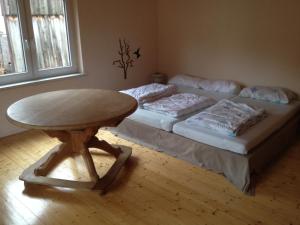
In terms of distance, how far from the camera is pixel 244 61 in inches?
149

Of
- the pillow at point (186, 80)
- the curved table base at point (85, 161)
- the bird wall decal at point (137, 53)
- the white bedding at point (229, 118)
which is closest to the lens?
the curved table base at point (85, 161)

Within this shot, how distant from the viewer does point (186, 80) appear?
4.16 m

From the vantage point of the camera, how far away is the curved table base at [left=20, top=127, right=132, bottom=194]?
7.51 ft

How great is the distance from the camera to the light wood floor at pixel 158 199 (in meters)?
1.99

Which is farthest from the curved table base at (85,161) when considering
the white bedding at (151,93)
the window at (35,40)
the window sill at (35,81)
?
→ the window at (35,40)

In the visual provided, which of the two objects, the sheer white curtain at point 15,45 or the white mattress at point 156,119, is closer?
the white mattress at point 156,119

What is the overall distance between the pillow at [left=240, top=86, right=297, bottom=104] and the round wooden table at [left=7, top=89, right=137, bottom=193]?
1.72m

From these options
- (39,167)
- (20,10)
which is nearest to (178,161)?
(39,167)

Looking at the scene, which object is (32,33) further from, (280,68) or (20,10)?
(280,68)

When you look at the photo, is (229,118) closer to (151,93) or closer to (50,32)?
(151,93)

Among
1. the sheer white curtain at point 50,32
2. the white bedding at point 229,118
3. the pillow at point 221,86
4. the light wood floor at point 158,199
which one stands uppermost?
the sheer white curtain at point 50,32

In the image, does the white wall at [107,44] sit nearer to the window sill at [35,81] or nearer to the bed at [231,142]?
the window sill at [35,81]

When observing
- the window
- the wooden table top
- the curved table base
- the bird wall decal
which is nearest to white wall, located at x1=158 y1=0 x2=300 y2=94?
the bird wall decal

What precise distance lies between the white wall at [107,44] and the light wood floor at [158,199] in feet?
3.56
